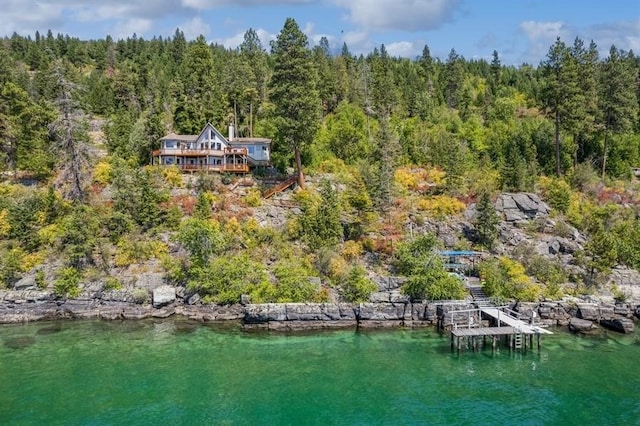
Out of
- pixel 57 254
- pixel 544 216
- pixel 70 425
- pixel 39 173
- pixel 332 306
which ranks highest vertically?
pixel 39 173

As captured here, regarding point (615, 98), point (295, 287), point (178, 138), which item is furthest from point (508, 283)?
point (178, 138)

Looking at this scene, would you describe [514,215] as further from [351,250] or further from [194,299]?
[194,299]

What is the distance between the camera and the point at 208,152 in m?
57.2

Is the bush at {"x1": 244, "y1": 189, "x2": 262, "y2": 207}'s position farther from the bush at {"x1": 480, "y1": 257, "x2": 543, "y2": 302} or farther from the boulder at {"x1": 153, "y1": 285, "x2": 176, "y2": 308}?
the bush at {"x1": 480, "y1": 257, "x2": 543, "y2": 302}

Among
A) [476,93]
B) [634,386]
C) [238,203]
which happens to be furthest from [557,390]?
[476,93]

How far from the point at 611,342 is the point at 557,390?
31.8 ft

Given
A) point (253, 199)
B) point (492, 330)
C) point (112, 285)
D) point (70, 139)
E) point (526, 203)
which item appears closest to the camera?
point (492, 330)

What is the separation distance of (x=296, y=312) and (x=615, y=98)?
45.1m

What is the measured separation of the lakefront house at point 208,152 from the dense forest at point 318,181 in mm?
1793

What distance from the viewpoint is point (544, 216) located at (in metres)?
49.5

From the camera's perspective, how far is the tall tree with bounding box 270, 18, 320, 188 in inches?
2037

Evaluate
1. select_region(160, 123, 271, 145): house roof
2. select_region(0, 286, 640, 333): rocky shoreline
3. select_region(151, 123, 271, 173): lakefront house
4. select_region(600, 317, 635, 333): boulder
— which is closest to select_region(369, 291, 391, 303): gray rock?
select_region(0, 286, 640, 333): rocky shoreline

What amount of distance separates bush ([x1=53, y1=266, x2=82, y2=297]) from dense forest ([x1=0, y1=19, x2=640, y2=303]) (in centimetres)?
15

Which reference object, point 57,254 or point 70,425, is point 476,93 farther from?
point 70,425
